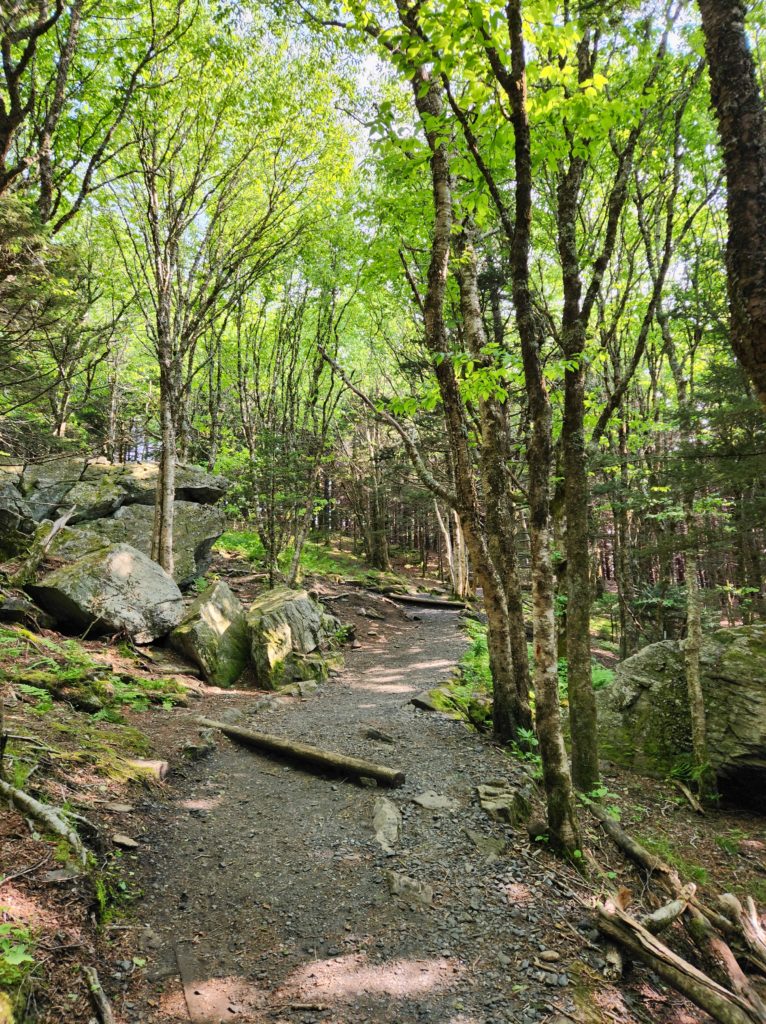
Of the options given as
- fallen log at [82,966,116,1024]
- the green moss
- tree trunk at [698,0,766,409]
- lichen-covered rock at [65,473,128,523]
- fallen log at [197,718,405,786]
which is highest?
tree trunk at [698,0,766,409]

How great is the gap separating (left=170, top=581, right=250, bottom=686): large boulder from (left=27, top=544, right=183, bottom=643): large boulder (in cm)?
36

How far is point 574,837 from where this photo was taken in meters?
4.65

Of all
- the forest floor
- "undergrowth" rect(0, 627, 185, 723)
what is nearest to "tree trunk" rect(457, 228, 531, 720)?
the forest floor

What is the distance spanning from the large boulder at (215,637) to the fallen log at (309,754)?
2090mm

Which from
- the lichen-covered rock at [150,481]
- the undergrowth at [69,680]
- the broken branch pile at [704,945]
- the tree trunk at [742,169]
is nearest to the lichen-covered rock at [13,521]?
the lichen-covered rock at [150,481]

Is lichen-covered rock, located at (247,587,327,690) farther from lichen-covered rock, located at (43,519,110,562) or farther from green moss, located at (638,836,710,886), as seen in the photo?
green moss, located at (638,836,710,886)

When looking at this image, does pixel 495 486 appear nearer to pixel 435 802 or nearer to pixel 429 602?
pixel 435 802

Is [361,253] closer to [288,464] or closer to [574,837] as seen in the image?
[288,464]

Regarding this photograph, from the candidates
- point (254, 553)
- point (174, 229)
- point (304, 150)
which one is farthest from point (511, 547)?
point (254, 553)

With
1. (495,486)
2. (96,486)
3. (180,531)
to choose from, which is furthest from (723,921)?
(96,486)

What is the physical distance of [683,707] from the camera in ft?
26.3

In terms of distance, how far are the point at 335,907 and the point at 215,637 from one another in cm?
625

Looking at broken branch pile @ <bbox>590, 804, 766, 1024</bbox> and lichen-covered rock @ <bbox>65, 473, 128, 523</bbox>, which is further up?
lichen-covered rock @ <bbox>65, 473, 128, 523</bbox>

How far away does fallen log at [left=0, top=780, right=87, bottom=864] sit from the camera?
136 inches
